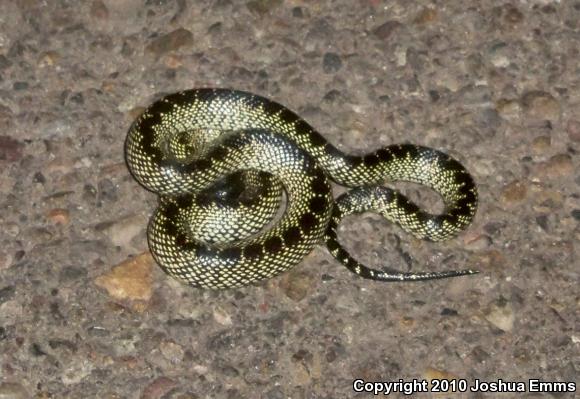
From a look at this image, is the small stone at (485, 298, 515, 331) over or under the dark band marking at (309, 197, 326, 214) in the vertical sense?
under

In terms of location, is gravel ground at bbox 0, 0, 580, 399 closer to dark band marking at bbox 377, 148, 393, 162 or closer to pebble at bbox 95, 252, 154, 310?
pebble at bbox 95, 252, 154, 310

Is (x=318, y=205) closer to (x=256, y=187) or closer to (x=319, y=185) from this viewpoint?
(x=319, y=185)

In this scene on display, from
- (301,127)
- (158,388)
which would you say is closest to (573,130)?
(301,127)

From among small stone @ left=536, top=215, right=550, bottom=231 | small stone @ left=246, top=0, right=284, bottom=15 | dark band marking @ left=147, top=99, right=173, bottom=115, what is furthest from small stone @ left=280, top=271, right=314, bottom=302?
small stone @ left=246, top=0, right=284, bottom=15

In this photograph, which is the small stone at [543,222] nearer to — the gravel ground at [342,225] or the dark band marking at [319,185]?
the gravel ground at [342,225]

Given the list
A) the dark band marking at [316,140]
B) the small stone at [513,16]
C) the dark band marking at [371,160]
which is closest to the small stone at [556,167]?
the dark band marking at [371,160]
